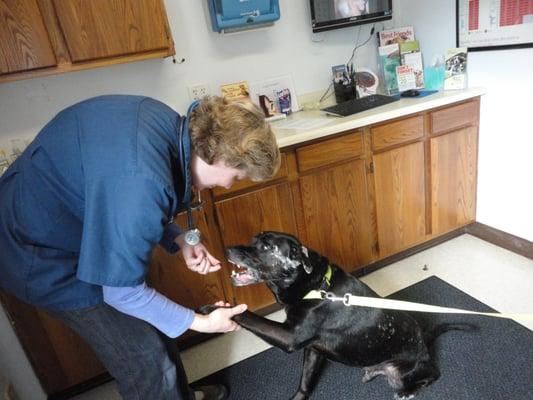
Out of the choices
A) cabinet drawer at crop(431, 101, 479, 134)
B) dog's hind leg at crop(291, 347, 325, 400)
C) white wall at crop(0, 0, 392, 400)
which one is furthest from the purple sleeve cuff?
cabinet drawer at crop(431, 101, 479, 134)

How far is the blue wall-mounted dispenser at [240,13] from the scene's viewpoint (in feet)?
6.54

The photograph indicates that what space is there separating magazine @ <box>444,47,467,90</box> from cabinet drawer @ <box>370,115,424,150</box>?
0.41 m

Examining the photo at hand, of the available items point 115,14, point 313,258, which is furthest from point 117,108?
point 115,14

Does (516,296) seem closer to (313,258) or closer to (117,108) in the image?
(313,258)

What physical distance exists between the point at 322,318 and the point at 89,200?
2.83ft

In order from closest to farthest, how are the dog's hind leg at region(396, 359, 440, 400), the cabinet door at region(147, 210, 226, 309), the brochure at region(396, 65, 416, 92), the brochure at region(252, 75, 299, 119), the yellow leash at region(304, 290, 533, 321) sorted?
the yellow leash at region(304, 290, 533, 321), the dog's hind leg at region(396, 359, 440, 400), the cabinet door at region(147, 210, 226, 309), the brochure at region(252, 75, 299, 119), the brochure at region(396, 65, 416, 92)

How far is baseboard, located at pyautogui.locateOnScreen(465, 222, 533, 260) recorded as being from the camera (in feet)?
7.37

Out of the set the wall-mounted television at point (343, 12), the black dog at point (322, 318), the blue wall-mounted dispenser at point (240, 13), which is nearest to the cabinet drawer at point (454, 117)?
the wall-mounted television at point (343, 12)

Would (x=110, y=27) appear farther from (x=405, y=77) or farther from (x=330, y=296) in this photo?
(x=405, y=77)

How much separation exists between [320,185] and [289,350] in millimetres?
907

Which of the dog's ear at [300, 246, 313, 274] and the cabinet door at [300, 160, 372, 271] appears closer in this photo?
the dog's ear at [300, 246, 313, 274]

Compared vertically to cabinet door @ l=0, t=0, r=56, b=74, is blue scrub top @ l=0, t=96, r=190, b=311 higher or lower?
lower

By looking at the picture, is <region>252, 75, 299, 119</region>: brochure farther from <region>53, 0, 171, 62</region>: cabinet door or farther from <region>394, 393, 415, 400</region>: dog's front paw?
<region>394, 393, 415, 400</region>: dog's front paw

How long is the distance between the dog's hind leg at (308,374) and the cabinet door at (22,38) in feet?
5.15
